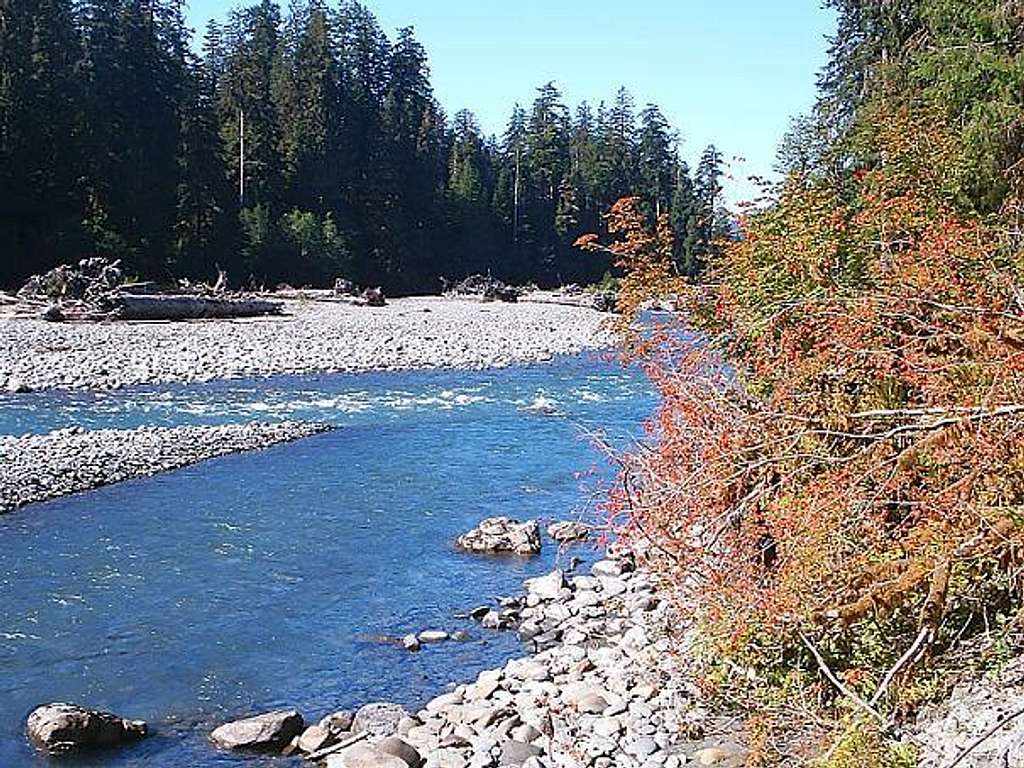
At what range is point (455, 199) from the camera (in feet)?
211

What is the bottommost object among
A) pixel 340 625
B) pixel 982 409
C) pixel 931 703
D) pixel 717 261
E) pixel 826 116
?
pixel 340 625

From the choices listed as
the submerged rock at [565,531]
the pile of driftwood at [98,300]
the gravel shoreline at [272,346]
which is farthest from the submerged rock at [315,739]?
the pile of driftwood at [98,300]

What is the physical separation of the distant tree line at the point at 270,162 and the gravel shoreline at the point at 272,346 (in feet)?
22.8

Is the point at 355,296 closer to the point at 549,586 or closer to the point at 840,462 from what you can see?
the point at 549,586

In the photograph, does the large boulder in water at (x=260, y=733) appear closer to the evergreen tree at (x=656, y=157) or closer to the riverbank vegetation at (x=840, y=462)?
the riverbank vegetation at (x=840, y=462)

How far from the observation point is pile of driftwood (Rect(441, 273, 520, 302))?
52.5m

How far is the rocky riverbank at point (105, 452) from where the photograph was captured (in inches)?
534

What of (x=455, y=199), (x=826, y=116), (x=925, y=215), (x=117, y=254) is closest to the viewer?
(x=925, y=215)

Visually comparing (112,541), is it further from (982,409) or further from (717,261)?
(982,409)

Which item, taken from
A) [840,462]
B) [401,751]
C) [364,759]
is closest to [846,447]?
[840,462]

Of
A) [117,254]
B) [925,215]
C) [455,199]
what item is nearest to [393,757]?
[925,215]

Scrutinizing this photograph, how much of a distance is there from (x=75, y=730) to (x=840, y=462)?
5.08 metres

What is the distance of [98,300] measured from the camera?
30562mm

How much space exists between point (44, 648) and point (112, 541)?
3.05 m
